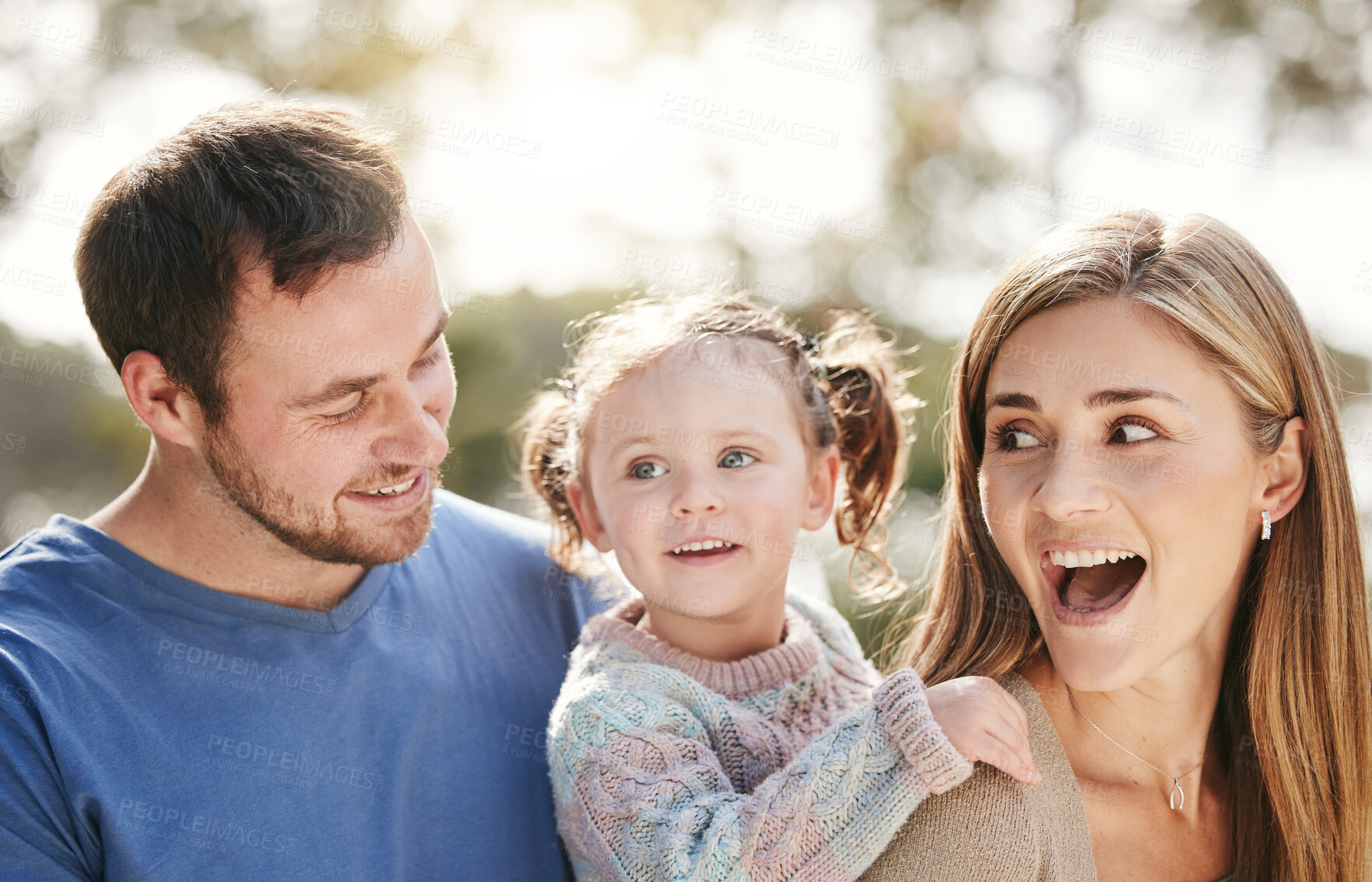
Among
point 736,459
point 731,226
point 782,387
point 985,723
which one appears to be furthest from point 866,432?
point 731,226

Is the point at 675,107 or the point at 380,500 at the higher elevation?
the point at 675,107

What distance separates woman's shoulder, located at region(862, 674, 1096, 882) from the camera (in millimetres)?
1777

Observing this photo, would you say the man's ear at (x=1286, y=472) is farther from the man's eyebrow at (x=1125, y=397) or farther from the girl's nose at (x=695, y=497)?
the girl's nose at (x=695, y=497)

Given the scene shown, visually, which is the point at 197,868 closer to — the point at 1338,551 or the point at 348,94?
the point at 1338,551

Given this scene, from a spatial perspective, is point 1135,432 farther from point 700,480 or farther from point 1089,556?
point 700,480

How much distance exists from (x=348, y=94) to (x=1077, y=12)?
730cm

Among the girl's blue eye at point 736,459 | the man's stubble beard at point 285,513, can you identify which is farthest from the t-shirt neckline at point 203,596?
the girl's blue eye at point 736,459

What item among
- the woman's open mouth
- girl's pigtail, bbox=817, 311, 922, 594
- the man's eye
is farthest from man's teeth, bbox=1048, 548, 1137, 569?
the man's eye

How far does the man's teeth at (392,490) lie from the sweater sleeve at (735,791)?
0.77m

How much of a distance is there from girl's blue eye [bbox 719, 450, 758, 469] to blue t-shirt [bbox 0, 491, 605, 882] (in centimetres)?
75

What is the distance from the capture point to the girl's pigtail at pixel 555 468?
115 inches

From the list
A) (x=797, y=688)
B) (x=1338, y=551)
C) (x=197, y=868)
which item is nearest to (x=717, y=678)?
(x=797, y=688)

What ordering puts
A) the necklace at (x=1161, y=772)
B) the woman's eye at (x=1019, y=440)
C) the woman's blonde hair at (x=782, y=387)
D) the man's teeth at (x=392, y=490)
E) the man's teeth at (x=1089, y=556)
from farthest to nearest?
the woman's blonde hair at (x=782, y=387) → the man's teeth at (x=392, y=490) → the necklace at (x=1161, y=772) → the woman's eye at (x=1019, y=440) → the man's teeth at (x=1089, y=556)

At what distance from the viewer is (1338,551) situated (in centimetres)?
206
